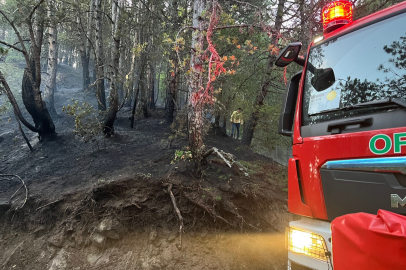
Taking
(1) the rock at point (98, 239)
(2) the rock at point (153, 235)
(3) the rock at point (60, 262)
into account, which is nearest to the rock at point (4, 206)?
(3) the rock at point (60, 262)

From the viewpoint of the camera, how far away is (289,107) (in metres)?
2.72

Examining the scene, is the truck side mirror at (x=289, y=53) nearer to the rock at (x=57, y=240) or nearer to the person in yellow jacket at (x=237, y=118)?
the rock at (x=57, y=240)

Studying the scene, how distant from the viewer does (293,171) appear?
229cm

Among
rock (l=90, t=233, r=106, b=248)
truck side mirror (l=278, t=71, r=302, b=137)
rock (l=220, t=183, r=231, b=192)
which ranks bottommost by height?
rock (l=90, t=233, r=106, b=248)

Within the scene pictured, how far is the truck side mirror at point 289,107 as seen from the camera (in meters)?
2.68

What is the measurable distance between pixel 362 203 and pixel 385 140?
480mm

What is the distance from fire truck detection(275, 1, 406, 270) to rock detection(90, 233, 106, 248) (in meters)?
3.34

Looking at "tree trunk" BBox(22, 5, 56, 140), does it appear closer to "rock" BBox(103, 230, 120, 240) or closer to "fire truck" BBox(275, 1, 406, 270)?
"rock" BBox(103, 230, 120, 240)

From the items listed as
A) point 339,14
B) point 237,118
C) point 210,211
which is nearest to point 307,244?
point 339,14

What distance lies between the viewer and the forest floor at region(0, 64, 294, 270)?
3852mm

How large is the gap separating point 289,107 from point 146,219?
317cm

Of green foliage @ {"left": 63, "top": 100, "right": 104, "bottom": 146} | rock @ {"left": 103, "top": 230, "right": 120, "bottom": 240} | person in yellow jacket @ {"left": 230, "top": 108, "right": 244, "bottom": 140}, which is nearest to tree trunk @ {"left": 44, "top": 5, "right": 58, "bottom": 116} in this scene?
green foliage @ {"left": 63, "top": 100, "right": 104, "bottom": 146}

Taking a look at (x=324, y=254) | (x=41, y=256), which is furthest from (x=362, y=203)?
(x=41, y=256)

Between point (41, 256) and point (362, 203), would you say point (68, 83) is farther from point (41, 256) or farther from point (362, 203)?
point (362, 203)
